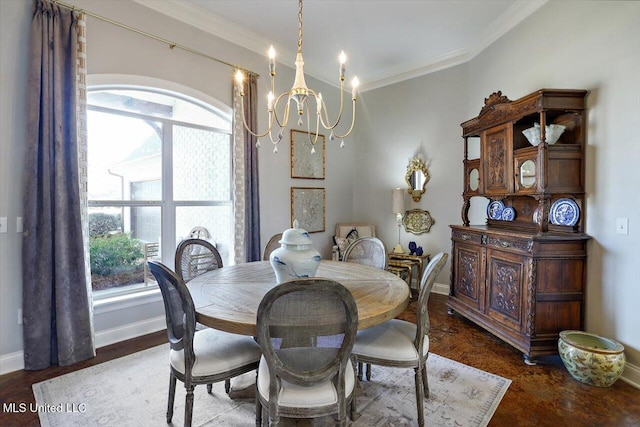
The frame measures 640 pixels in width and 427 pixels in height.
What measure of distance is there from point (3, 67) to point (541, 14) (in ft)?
15.2

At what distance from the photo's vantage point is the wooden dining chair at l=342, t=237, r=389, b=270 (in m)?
2.82

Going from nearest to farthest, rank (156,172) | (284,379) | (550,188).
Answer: (284,379) → (550,188) → (156,172)

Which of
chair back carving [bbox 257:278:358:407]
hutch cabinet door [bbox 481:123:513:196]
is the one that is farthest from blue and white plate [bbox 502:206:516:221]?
chair back carving [bbox 257:278:358:407]

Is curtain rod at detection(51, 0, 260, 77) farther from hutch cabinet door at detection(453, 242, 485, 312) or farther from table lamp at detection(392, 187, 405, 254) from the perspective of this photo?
hutch cabinet door at detection(453, 242, 485, 312)

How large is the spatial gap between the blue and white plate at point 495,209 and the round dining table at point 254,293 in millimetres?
1921

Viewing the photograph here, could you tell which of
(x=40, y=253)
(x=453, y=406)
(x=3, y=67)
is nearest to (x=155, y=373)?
(x=40, y=253)

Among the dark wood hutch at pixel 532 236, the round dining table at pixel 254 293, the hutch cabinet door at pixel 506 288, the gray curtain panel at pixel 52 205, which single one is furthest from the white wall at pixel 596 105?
the gray curtain panel at pixel 52 205

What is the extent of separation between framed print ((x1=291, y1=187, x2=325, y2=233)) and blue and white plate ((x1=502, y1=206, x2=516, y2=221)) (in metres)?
2.52

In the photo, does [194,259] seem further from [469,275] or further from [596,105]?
[596,105]

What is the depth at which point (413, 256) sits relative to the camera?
14.6 feet

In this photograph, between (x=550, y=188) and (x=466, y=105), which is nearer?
(x=550, y=188)

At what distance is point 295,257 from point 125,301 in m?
2.16

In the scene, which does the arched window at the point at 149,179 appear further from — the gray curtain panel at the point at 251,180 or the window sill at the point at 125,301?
the gray curtain panel at the point at 251,180

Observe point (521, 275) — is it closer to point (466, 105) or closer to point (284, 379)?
point (284, 379)
